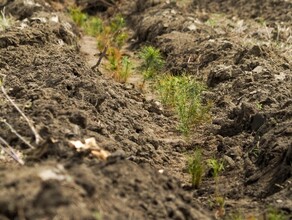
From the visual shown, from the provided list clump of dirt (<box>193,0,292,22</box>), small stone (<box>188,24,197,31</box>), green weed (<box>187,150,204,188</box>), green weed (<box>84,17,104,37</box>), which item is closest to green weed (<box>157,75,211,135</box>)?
green weed (<box>187,150,204,188</box>)

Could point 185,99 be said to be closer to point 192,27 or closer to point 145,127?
point 145,127

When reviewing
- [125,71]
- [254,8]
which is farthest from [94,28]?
[125,71]

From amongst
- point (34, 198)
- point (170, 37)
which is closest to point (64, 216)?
point (34, 198)

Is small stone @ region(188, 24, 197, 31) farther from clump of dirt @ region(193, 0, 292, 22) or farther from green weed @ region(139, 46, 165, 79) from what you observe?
clump of dirt @ region(193, 0, 292, 22)

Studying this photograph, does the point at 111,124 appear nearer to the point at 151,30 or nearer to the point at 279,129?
the point at 279,129

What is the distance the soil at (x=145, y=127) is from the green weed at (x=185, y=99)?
0.35ft

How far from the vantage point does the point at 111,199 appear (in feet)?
9.34

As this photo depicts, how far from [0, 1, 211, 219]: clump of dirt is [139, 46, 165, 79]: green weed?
450 mm

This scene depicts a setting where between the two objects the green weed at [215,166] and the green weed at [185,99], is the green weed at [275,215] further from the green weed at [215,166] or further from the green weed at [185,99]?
the green weed at [185,99]

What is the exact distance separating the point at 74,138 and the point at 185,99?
224cm

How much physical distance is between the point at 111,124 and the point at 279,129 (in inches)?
52.8

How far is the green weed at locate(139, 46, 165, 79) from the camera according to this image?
6703mm

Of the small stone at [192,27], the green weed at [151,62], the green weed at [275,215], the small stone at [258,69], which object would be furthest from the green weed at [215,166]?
the small stone at [192,27]

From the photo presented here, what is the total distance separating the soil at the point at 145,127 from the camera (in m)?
2.82
